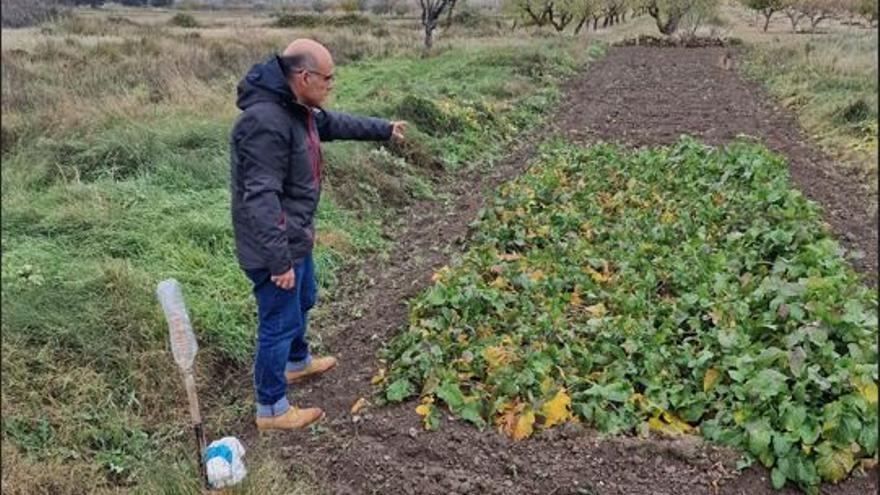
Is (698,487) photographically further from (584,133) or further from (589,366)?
(584,133)

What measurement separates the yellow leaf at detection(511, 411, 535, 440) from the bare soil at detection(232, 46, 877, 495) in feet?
0.17

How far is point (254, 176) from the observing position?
3.58 metres

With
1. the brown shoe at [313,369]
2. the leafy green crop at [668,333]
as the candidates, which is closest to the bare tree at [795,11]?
the leafy green crop at [668,333]

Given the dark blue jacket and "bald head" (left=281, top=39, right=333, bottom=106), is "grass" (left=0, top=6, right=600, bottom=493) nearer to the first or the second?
the dark blue jacket

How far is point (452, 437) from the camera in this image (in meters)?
3.84

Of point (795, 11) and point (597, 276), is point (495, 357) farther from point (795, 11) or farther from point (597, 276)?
point (795, 11)

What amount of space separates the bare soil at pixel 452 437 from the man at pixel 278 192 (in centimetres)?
40

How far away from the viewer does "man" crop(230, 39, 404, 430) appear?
3574 millimetres

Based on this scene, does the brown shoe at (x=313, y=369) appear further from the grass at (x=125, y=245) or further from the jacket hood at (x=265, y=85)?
the jacket hood at (x=265, y=85)

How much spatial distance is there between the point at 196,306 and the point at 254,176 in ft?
5.54

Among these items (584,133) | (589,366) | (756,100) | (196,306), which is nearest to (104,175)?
(196,306)

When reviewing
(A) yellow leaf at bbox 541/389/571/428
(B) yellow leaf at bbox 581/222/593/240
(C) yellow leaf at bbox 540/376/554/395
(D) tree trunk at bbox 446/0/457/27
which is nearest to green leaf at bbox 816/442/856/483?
(A) yellow leaf at bbox 541/389/571/428

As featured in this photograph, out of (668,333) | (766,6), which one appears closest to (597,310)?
(668,333)

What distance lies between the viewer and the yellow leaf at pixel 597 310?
4.92 meters
